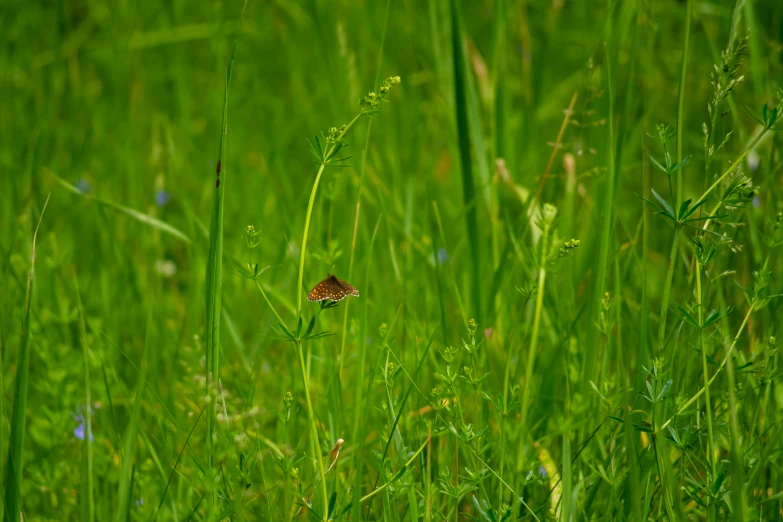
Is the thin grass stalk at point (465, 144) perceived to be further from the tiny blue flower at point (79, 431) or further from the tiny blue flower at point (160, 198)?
the tiny blue flower at point (160, 198)

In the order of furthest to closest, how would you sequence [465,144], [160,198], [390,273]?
[160,198], [390,273], [465,144]

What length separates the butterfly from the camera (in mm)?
1233

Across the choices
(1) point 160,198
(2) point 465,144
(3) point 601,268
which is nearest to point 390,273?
(2) point 465,144

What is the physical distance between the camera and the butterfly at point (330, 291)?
1233 mm

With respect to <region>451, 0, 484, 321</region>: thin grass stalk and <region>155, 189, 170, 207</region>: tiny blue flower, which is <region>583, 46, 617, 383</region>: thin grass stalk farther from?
<region>155, 189, 170, 207</region>: tiny blue flower

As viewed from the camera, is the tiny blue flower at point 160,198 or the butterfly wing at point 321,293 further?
the tiny blue flower at point 160,198

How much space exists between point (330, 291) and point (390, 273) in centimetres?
112

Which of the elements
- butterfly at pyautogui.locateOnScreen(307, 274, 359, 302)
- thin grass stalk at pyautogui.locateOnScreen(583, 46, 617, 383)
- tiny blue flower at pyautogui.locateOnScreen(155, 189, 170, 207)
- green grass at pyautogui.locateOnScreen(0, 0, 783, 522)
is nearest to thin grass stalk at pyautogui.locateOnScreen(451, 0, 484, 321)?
green grass at pyautogui.locateOnScreen(0, 0, 783, 522)

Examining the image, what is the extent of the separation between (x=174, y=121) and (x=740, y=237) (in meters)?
2.79

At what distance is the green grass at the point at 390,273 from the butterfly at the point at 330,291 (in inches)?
2.3

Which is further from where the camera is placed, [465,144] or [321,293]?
[465,144]

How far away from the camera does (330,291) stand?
1248 millimetres

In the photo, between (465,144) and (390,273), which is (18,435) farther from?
(465,144)

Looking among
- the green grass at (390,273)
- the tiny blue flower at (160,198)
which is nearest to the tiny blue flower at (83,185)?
the green grass at (390,273)
